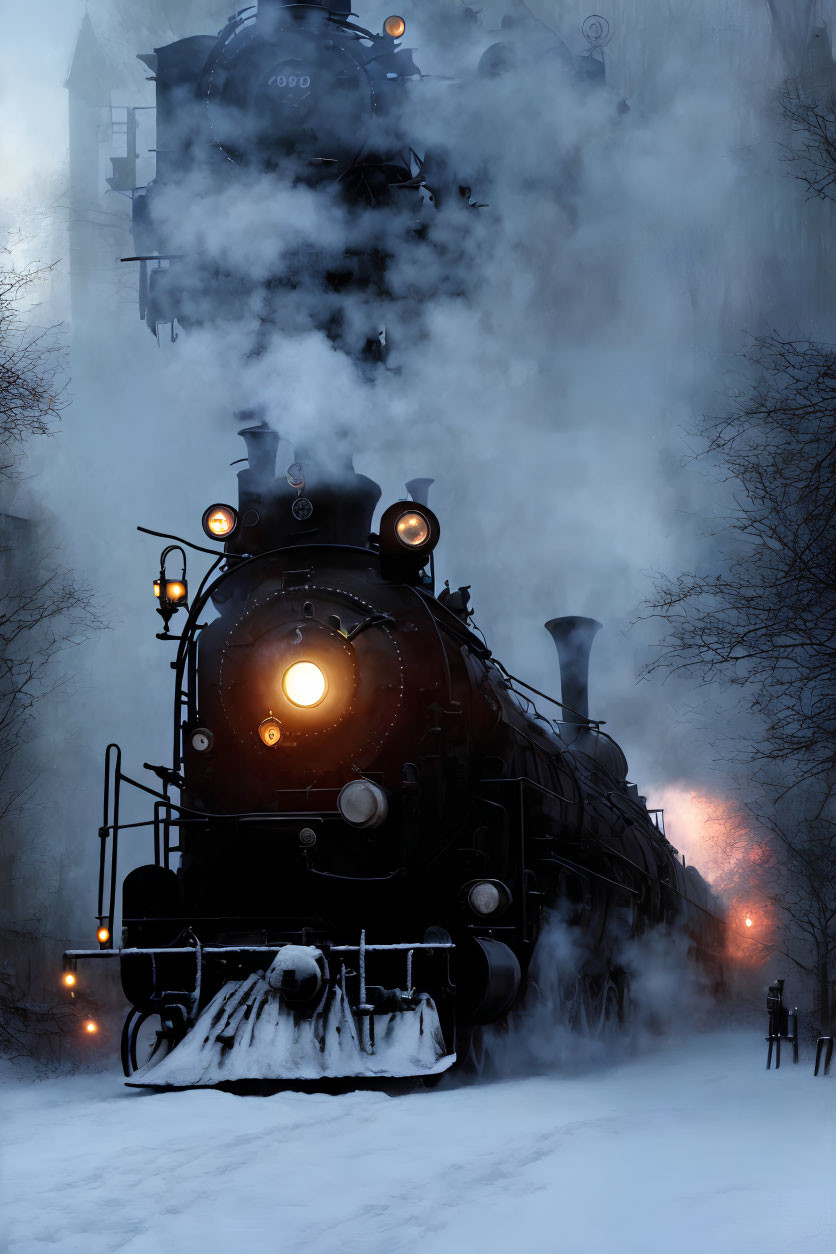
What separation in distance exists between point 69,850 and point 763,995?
13.4 m

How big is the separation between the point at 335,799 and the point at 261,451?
283 cm

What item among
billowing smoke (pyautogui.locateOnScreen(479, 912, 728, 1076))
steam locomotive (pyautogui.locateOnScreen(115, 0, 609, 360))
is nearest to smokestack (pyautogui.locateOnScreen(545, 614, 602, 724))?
billowing smoke (pyautogui.locateOnScreen(479, 912, 728, 1076))

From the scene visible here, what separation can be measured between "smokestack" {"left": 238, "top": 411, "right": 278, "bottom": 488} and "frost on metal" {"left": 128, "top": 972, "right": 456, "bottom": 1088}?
3.80m

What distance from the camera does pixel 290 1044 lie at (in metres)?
7.20

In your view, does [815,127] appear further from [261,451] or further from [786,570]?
[261,451]

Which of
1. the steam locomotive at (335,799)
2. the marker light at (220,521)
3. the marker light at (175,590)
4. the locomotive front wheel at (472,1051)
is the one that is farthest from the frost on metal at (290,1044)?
the marker light at (220,521)

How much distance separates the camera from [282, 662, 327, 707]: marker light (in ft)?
27.6

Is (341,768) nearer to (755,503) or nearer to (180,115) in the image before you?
(755,503)

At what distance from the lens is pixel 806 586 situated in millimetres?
8305

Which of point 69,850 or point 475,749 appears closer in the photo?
point 475,749

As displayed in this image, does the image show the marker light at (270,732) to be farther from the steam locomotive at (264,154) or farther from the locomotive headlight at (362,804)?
the steam locomotive at (264,154)

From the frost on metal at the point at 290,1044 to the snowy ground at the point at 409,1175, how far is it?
22 cm

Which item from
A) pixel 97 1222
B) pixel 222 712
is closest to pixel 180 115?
pixel 222 712

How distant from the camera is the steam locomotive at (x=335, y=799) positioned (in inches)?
316
